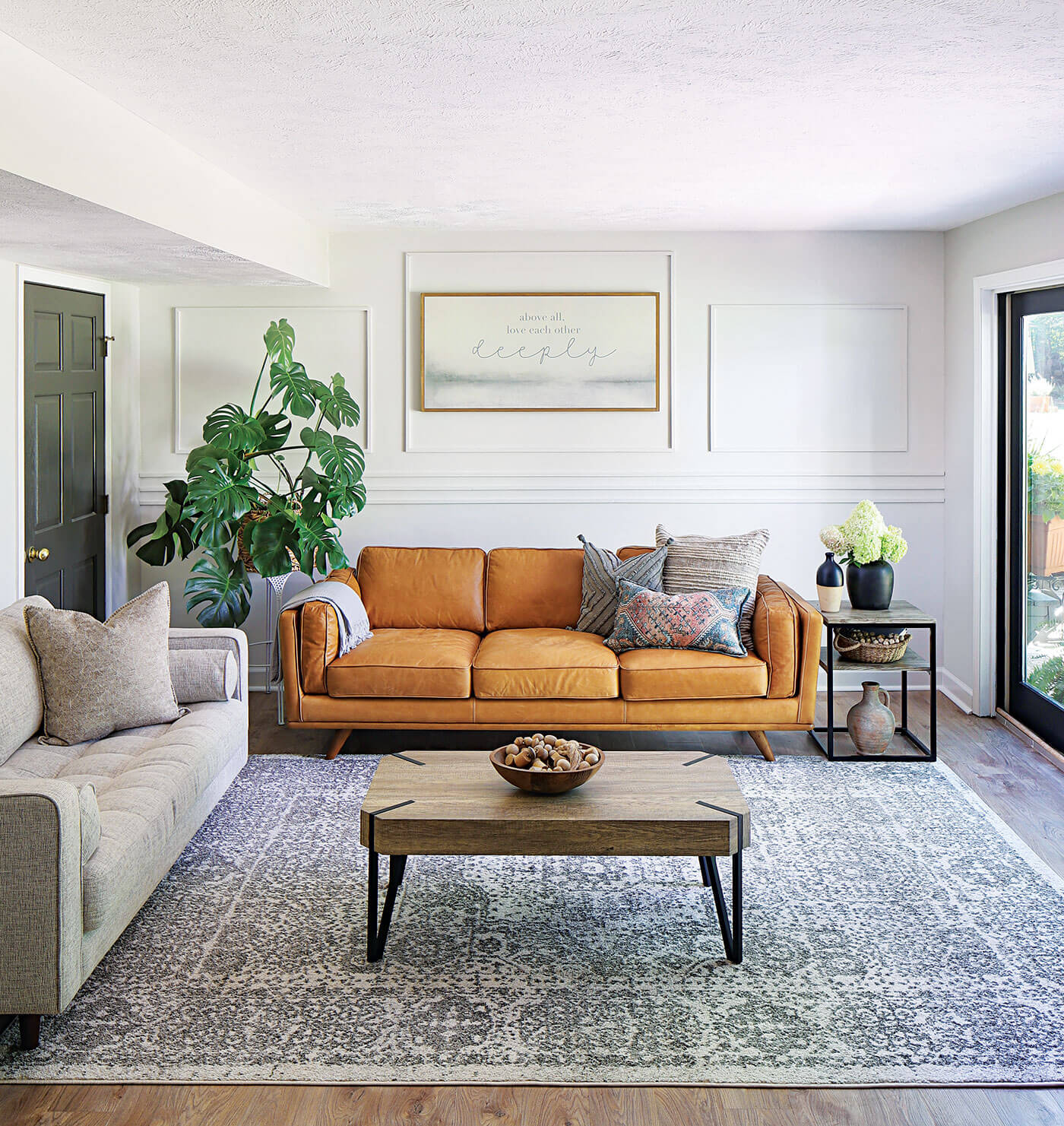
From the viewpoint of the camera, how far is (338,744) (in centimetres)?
473

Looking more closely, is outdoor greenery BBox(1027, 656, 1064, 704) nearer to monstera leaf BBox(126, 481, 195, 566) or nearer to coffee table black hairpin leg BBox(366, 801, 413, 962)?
coffee table black hairpin leg BBox(366, 801, 413, 962)

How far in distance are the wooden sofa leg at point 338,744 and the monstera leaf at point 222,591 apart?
92 centimetres

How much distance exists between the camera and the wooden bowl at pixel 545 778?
3.02 metres

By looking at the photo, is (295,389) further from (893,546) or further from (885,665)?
(885,665)

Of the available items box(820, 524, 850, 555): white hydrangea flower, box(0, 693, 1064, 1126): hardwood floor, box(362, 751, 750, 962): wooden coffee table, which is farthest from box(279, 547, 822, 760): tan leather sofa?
box(0, 693, 1064, 1126): hardwood floor

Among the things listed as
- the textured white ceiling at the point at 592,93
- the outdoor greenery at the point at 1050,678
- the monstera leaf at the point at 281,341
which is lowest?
the outdoor greenery at the point at 1050,678

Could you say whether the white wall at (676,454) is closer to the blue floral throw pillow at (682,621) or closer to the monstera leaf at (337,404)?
the monstera leaf at (337,404)

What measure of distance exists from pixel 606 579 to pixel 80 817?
2.93m

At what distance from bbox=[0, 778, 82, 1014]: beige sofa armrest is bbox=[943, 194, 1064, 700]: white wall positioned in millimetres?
4332

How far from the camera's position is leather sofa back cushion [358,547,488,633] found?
17.4ft

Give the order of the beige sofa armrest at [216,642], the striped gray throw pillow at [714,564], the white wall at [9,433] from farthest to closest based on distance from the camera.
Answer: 1. the striped gray throw pillow at [714,564]
2. the white wall at [9,433]
3. the beige sofa armrest at [216,642]

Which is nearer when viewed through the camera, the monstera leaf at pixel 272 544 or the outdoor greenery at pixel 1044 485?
the outdoor greenery at pixel 1044 485

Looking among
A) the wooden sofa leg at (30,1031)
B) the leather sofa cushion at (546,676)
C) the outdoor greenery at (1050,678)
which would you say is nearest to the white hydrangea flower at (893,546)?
the outdoor greenery at (1050,678)

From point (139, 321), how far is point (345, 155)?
2.34 meters
